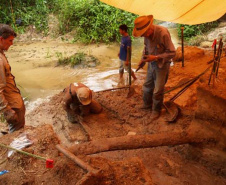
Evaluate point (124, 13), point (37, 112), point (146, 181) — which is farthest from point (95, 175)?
point (124, 13)

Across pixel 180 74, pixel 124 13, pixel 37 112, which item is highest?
pixel 124 13

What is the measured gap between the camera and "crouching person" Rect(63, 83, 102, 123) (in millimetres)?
4191

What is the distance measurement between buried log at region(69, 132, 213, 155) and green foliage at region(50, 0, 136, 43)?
362 inches

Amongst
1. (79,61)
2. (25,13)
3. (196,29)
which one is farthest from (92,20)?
(196,29)

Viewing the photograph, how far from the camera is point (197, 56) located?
7996mm

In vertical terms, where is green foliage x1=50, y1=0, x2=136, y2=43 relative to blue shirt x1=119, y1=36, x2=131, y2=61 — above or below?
above

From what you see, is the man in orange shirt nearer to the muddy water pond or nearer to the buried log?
the buried log

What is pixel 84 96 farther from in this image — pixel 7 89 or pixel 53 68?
pixel 53 68

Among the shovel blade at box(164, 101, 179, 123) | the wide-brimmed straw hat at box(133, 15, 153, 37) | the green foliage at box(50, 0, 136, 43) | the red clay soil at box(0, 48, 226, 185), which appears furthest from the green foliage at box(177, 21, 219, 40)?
the wide-brimmed straw hat at box(133, 15, 153, 37)

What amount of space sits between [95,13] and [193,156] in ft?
35.4

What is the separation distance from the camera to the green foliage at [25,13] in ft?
42.0

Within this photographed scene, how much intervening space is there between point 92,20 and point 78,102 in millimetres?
8555

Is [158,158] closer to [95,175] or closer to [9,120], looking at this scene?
[95,175]

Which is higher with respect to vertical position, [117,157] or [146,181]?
[146,181]
